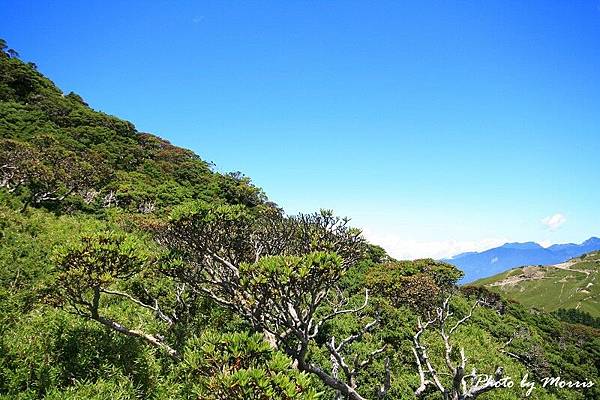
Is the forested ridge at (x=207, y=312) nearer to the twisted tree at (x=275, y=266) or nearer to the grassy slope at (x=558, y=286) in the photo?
the twisted tree at (x=275, y=266)

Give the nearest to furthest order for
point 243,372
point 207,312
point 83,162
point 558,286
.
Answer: point 243,372 → point 207,312 → point 83,162 → point 558,286

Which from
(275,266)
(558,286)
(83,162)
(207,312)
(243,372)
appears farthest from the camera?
(558,286)

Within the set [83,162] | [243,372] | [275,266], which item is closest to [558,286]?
[83,162]

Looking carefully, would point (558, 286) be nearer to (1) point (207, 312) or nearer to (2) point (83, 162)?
(2) point (83, 162)

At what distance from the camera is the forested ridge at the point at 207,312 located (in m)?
8.14

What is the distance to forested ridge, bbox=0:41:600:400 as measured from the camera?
26.7 feet

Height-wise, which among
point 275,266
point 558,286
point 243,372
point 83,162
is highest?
point 83,162

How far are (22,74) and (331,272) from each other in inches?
3280

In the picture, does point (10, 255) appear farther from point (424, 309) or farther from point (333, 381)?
point (424, 309)

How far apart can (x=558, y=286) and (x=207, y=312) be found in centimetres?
20589

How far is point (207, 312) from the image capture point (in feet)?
51.0

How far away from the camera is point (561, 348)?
4734cm

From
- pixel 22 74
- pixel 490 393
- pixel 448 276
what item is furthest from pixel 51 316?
pixel 22 74

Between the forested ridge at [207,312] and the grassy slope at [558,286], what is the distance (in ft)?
507
